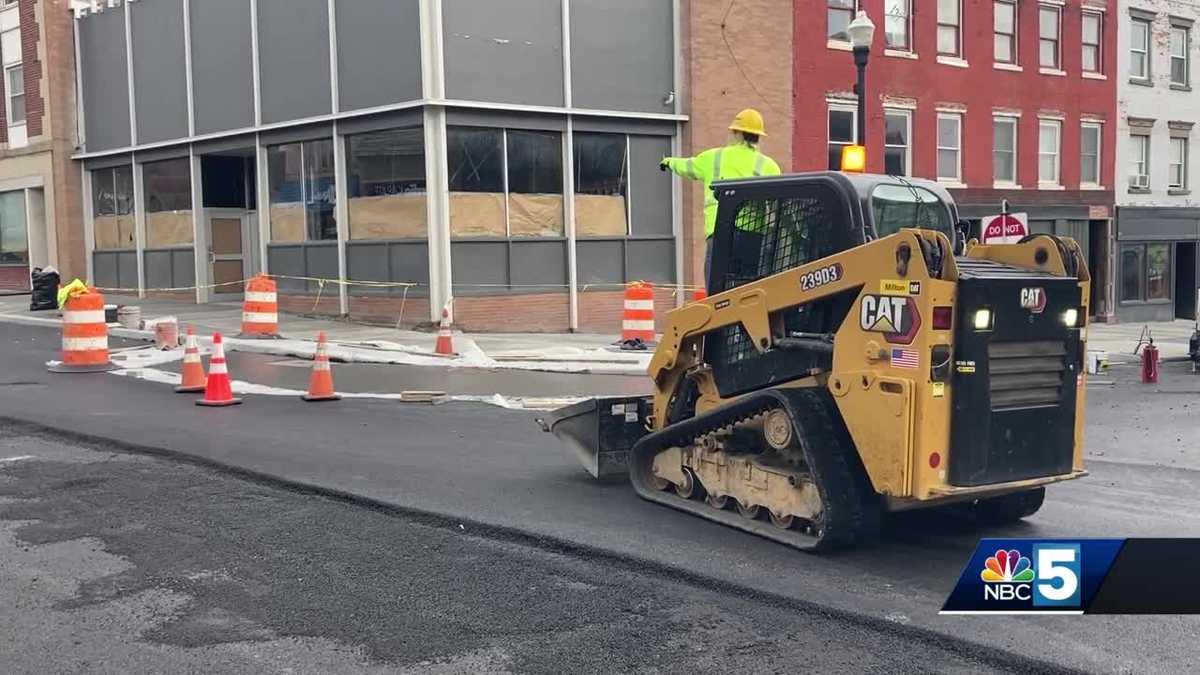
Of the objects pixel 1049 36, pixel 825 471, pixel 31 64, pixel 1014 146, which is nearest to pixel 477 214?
pixel 825 471

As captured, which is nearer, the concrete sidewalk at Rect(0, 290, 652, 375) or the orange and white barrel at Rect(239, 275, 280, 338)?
the concrete sidewalk at Rect(0, 290, 652, 375)

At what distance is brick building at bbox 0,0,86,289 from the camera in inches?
1062

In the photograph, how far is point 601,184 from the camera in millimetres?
21250

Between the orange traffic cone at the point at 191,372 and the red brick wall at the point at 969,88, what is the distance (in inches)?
592

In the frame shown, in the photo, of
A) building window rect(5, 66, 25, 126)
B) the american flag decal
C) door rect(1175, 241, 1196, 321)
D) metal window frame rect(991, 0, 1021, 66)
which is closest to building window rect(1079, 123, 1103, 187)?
metal window frame rect(991, 0, 1021, 66)

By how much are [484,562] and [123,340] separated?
1413cm

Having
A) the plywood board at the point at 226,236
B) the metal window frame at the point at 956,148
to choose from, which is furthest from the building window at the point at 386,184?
the metal window frame at the point at 956,148

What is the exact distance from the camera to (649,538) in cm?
629

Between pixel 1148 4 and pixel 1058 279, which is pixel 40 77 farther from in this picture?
pixel 1148 4

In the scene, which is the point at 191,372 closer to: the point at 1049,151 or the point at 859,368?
the point at 859,368

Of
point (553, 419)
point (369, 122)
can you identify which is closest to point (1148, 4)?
point (369, 122)

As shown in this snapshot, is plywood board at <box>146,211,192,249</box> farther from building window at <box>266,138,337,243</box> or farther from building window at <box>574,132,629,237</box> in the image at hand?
building window at <box>574,132,629,237</box>

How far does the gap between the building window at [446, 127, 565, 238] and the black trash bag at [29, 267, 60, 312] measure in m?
10.4

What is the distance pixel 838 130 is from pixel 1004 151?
20.6 ft
